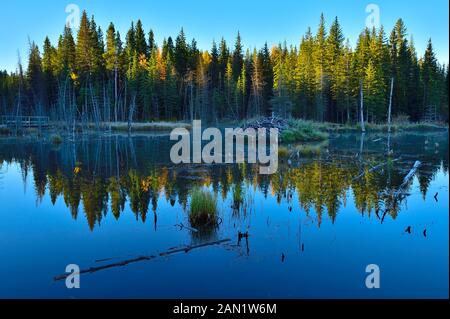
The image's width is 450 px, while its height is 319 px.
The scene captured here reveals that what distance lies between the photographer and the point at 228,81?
60.3 metres

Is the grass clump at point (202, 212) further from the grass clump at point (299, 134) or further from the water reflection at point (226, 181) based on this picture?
the grass clump at point (299, 134)

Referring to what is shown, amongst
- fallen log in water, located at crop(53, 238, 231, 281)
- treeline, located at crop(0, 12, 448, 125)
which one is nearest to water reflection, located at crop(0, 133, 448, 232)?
fallen log in water, located at crop(53, 238, 231, 281)

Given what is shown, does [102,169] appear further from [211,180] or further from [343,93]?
[343,93]

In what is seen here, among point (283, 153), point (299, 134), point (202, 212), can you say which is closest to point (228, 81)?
point (299, 134)

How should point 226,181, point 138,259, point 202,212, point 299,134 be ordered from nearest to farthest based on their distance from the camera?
point 138,259
point 202,212
point 226,181
point 299,134

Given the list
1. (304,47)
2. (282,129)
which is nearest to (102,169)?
(282,129)

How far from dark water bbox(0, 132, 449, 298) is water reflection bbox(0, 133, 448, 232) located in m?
0.07

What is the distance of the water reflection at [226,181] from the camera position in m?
11.3

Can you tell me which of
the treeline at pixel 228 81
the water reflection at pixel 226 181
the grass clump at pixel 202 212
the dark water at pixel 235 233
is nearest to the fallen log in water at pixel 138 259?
the dark water at pixel 235 233

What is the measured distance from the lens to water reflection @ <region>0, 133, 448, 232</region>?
37.0ft

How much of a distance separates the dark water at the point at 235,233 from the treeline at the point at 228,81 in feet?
114

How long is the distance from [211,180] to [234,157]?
6.76 metres

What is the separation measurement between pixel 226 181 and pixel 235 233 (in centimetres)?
635

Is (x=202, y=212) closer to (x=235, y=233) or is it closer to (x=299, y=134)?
(x=235, y=233)
